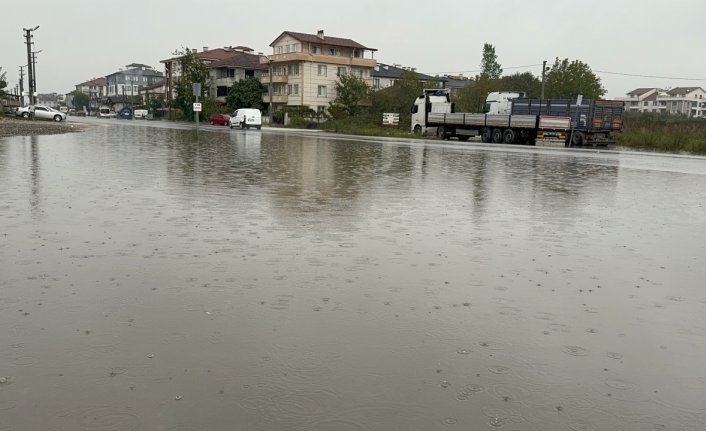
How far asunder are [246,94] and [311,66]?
9833 mm

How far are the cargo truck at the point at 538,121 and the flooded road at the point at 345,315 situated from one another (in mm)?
27410

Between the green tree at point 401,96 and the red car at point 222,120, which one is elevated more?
the green tree at point 401,96

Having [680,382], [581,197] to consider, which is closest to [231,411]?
[680,382]

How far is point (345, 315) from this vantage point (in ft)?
17.6

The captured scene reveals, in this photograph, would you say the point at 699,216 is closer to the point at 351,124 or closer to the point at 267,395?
the point at 267,395

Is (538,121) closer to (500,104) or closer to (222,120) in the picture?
(500,104)

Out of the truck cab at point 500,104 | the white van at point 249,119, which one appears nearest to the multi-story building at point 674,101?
the truck cab at point 500,104

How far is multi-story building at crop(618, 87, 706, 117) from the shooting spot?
580 feet

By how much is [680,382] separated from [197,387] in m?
3.11

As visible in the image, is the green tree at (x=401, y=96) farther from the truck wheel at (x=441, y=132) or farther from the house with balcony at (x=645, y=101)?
the house with balcony at (x=645, y=101)

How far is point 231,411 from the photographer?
143 inches

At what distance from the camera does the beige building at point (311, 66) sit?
84.1m

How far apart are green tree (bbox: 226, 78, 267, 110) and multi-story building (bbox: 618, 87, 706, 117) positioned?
402 ft

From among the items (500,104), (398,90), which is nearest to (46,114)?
(398,90)
